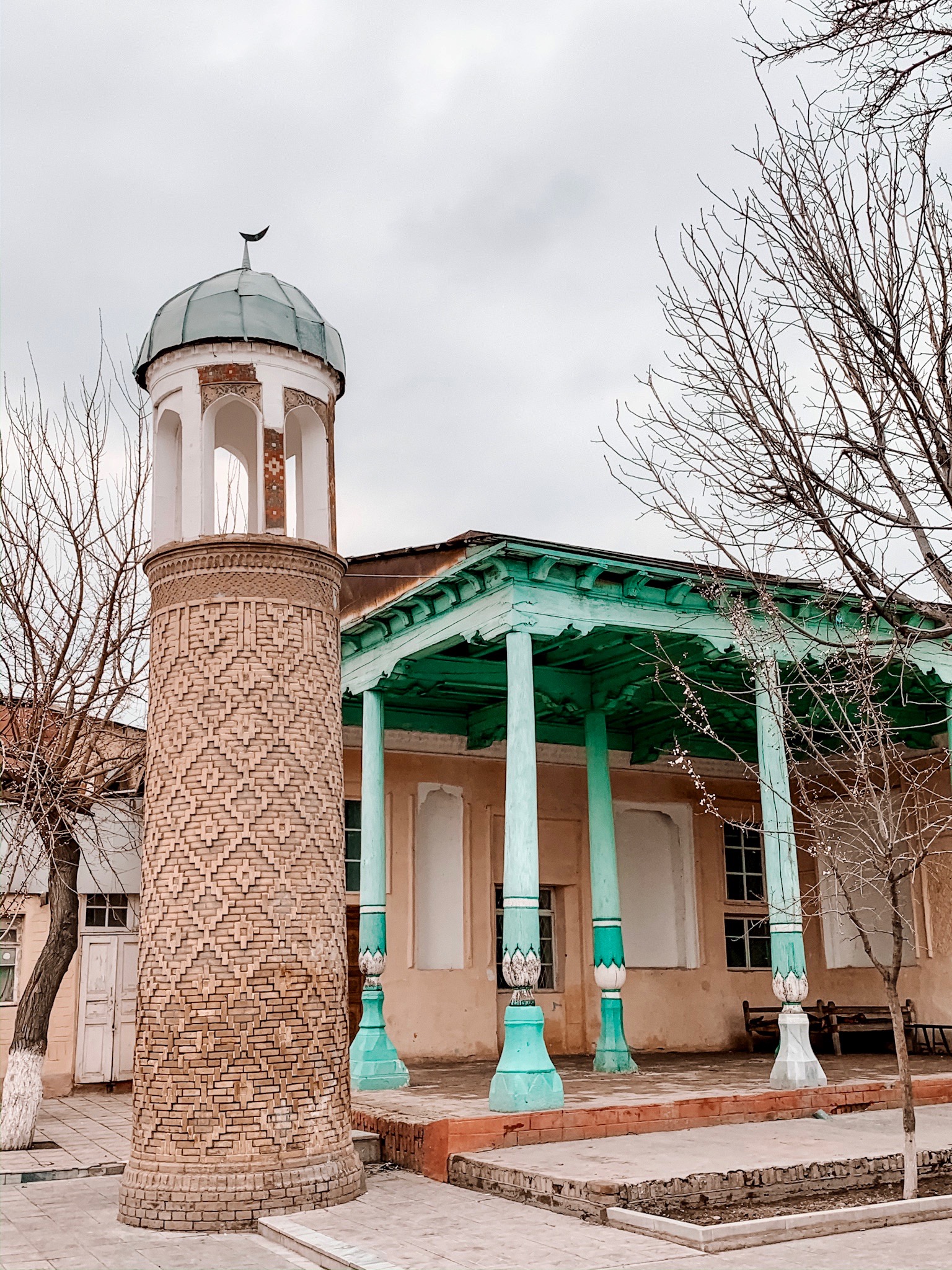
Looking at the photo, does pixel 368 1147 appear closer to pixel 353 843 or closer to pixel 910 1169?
pixel 910 1169

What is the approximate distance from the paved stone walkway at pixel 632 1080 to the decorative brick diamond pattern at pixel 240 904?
1.77 m

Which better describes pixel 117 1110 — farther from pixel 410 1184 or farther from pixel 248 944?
pixel 248 944

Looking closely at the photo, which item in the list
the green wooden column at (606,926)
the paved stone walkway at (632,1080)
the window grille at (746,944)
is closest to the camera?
the paved stone walkway at (632,1080)

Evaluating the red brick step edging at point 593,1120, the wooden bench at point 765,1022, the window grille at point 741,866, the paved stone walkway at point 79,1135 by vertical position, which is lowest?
the paved stone walkway at point 79,1135

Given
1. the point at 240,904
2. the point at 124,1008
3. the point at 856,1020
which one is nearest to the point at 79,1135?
the point at 124,1008

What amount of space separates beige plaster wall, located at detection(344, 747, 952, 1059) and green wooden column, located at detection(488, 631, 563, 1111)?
470cm

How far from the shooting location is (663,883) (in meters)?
16.8

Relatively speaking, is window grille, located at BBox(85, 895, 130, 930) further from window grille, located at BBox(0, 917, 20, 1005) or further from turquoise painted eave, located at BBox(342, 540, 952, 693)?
turquoise painted eave, located at BBox(342, 540, 952, 693)

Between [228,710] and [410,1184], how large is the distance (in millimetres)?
3487

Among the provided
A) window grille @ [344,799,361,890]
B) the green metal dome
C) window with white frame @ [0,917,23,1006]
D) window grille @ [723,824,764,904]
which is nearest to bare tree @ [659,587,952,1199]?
window grille @ [723,824,764,904]

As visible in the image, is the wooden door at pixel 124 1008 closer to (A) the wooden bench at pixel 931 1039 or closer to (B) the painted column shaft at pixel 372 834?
(B) the painted column shaft at pixel 372 834

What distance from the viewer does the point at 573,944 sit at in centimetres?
1573

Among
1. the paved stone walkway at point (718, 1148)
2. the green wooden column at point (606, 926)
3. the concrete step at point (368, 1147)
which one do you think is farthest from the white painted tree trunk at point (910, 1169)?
the green wooden column at point (606, 926)

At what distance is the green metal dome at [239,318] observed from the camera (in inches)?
336
